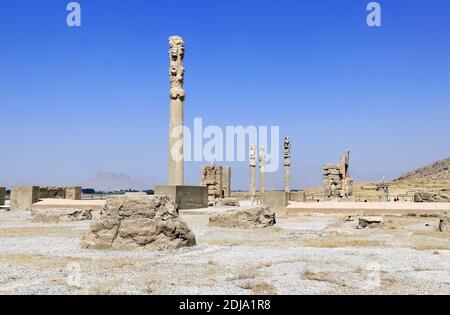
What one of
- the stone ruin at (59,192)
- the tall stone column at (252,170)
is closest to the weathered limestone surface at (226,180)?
the tall stone column at (252,170)

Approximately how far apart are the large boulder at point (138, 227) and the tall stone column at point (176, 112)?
34.7 feet

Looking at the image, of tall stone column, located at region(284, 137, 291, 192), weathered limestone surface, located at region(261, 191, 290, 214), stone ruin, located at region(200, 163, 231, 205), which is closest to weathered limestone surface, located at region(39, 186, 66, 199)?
stone ruin, located at region(200, 163, 231, 205)

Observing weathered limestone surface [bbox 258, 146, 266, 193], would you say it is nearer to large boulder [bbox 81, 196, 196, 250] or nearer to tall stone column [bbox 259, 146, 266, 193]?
tall stone column [bbox 259, 146, 266, 193]

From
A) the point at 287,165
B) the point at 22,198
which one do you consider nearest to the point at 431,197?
the point at 287,165

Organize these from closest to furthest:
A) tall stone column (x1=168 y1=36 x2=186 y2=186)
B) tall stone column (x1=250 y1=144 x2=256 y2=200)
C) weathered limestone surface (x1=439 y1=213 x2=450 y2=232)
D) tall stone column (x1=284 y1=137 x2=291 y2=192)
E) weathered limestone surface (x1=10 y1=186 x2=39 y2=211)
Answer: weathered limestone surface (x1=439 y1=213 x2=450 y2=232), tall stone column (x1=168 y1=36 x2=186 y2=186), weathered limestone surface (x1=10 y1=186 x2=39 y2=211), tall stone column (x1=284 y1=137 x2=291 y2=192), tall stone column (x1=250 y1=144 x2=256 y2=200)

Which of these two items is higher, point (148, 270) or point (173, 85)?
point (173, 85)

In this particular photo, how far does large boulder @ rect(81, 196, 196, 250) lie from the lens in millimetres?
8953

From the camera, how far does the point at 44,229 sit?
1308cm

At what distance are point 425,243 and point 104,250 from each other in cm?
589

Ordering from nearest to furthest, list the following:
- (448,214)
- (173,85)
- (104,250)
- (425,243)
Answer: (104,250), (425,243), (448,214), (173,85)

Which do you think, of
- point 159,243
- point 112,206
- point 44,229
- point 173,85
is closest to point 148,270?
point 159,243

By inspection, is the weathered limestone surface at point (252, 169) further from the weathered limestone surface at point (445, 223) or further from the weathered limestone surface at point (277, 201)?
the weathered limestone surface at point (445, 223)

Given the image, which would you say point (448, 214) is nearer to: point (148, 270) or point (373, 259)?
point (373, 259)

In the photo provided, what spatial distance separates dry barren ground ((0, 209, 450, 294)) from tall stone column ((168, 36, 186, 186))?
8.94 meters
